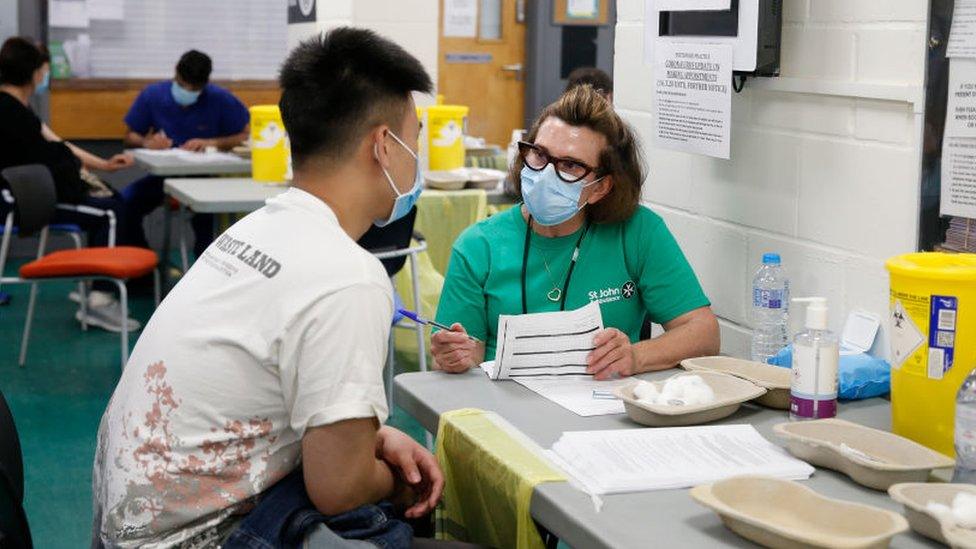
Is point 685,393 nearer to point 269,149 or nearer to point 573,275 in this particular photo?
point 573,275

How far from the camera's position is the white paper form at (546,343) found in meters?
2.01

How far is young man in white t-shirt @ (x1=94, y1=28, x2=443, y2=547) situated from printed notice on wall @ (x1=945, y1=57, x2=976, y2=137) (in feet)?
2.99

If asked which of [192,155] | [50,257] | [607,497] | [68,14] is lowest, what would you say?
[50,257]

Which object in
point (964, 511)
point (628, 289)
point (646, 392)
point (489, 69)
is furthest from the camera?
point (489, 69)

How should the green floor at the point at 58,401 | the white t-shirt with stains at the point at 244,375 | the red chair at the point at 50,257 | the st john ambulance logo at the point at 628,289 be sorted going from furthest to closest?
the red chair at the point at 50,257, the green floor at the point at 58,401, the st john ambulance logo at the point at 628,289, the white t-shirt with stains at the point at 244,375

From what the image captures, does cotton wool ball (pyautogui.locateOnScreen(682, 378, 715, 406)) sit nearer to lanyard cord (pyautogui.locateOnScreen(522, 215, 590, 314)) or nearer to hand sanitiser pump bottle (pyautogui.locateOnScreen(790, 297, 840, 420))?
hand sanitiser pump bottle (pyautogui.locateOnScreen(790, 297, 840, 420))

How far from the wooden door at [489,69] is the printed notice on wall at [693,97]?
16.9ft

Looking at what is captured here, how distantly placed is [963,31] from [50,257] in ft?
12.1

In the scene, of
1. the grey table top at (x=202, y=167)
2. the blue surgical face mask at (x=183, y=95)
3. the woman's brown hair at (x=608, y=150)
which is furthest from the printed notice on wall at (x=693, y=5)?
the blue surgical face mask at (x=183, y=95)

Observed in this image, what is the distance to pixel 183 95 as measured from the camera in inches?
253

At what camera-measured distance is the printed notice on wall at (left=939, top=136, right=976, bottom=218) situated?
197 centimetres

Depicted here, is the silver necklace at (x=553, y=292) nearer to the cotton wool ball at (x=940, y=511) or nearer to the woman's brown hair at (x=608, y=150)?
the woman's brown hair at (x=608, y=150)

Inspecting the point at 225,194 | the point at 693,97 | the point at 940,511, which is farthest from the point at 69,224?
the point at 940,511

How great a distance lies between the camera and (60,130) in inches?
278
